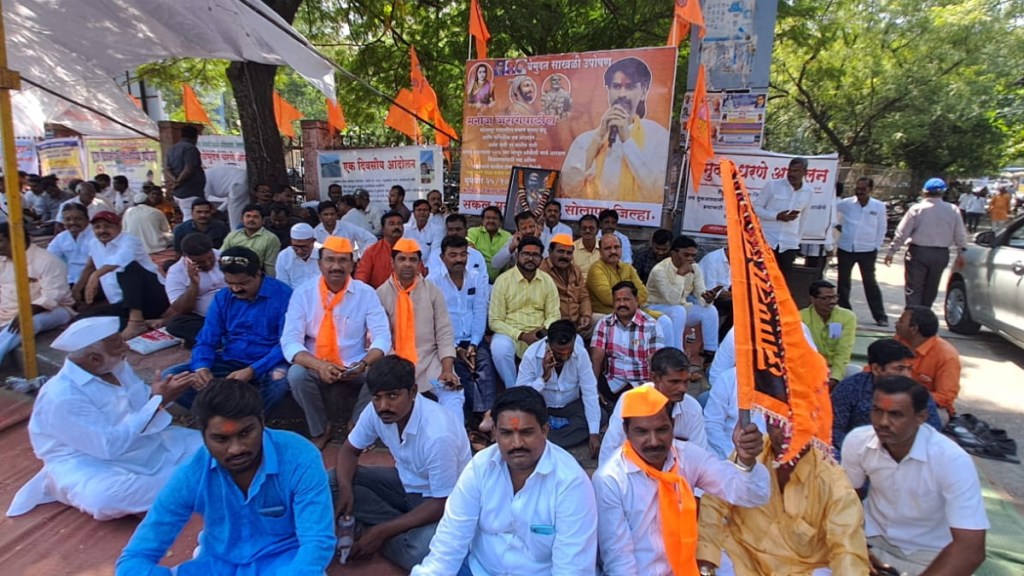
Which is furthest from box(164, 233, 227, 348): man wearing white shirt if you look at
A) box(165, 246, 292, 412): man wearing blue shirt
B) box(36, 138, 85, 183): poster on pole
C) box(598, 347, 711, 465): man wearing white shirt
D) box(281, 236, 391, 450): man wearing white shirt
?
box(36, 138, 85, 183): poster on pole

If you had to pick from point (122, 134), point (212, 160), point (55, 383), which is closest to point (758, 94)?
point (55, 383)

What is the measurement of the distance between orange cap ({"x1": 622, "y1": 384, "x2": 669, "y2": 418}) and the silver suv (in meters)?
5.78

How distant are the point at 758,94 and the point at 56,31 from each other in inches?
332

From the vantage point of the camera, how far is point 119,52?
289 inches

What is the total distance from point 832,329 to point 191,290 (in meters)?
5.37

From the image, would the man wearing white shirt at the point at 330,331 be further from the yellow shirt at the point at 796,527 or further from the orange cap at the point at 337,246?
the yellow shirt at the point at 796,527

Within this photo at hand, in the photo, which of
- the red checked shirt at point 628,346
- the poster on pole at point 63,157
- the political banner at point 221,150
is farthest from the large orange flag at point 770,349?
the poster on pole at point 63,157

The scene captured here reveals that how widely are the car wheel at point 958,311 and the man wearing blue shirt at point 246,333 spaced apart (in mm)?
7693

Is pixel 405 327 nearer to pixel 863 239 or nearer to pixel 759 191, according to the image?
pixel 759 191

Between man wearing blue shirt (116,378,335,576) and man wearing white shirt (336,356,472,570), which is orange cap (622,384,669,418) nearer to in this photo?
man wearing white shirt (336,356,472,570)

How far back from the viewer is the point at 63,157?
13.9 metres

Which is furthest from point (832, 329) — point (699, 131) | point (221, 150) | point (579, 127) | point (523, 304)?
point (221, 150)

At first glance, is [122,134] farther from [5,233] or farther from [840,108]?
[840,108]

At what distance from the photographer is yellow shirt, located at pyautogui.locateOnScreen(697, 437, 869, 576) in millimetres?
2342
